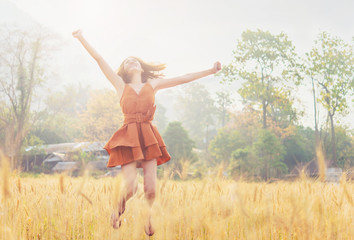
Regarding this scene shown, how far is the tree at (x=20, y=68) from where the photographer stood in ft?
66.4

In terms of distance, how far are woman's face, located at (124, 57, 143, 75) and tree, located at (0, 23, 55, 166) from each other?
60.5ft

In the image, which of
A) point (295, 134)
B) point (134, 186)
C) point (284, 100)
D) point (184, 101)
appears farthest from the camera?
Result: point (184, 101)

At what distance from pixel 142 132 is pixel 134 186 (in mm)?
529

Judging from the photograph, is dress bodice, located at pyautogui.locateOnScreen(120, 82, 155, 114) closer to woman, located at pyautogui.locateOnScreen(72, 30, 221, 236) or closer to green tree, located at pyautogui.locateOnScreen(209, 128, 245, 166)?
woman, located at pyautogui.locateOnScreen(72, 30, 221, 236)

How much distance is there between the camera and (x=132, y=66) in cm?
349

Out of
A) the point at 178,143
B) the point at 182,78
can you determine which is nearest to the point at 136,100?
the point at 182,78

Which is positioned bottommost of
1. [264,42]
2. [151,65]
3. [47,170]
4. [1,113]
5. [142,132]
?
[47,170]

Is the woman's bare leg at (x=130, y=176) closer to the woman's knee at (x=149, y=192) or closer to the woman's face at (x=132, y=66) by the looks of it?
the woman's knee at (x=149, y=192)

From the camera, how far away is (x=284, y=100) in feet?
58.4

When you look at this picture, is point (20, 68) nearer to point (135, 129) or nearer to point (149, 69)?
point (149, 69)

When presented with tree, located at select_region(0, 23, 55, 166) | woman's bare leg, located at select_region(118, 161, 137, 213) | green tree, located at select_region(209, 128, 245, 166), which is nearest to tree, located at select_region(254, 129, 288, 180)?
green tree, located at select_region(209, 128, 245, 166)

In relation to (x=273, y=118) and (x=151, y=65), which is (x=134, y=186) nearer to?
(x=151, y=65)

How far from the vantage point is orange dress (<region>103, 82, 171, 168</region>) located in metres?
2.97

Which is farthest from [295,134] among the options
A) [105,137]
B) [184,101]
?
[184,101]
